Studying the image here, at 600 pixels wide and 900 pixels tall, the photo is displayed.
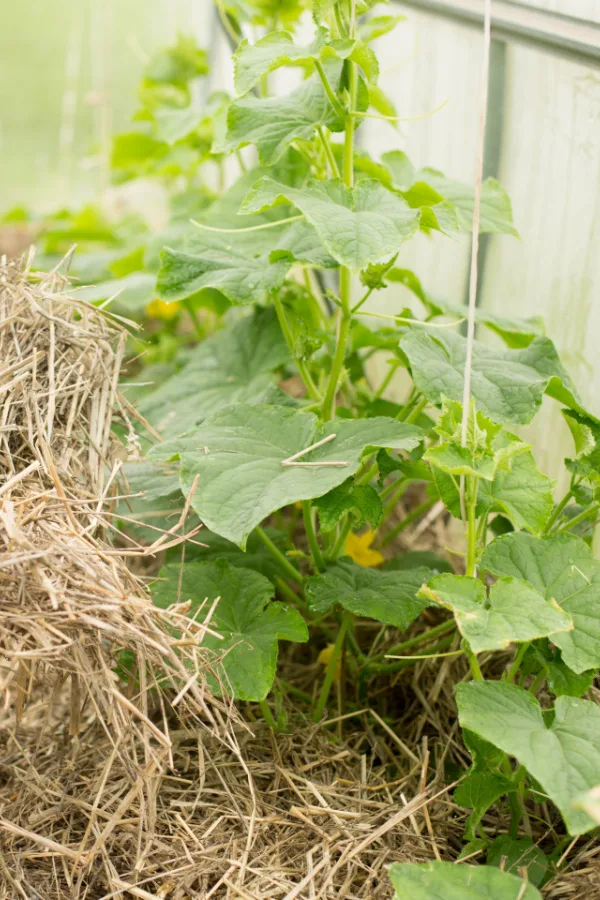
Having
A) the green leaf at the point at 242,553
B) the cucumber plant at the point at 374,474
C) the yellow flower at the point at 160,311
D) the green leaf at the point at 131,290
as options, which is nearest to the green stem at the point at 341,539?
the cucumber plant at the point at 374,474

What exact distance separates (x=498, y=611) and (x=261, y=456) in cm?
37

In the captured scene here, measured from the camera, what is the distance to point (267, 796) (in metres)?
1.11

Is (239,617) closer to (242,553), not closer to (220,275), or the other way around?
(242,553)

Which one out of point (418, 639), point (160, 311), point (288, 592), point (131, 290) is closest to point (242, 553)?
point (288, 592)

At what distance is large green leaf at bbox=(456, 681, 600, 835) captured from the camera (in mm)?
777

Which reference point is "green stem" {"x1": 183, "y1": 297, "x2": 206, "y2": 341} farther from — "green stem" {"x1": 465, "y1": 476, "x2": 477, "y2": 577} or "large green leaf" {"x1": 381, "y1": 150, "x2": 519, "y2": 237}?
"green stem" {"x1": 465, "y1": 476, "x2": 477, "y2": 577}

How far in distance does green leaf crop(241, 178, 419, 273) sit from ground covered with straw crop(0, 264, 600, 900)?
0.35m

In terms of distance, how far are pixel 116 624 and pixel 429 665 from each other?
0.58 meters

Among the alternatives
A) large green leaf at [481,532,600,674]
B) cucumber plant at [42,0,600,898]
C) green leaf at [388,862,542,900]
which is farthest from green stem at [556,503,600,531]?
green leaf at [388,862,542,900]

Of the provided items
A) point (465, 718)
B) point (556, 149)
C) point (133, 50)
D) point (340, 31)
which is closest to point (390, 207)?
point (340, 31)

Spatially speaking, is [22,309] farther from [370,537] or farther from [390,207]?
[370,537]

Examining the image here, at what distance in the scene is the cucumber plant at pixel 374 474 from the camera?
888mm

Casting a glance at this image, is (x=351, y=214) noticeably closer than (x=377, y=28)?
Yes

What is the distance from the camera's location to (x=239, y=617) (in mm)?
1135
